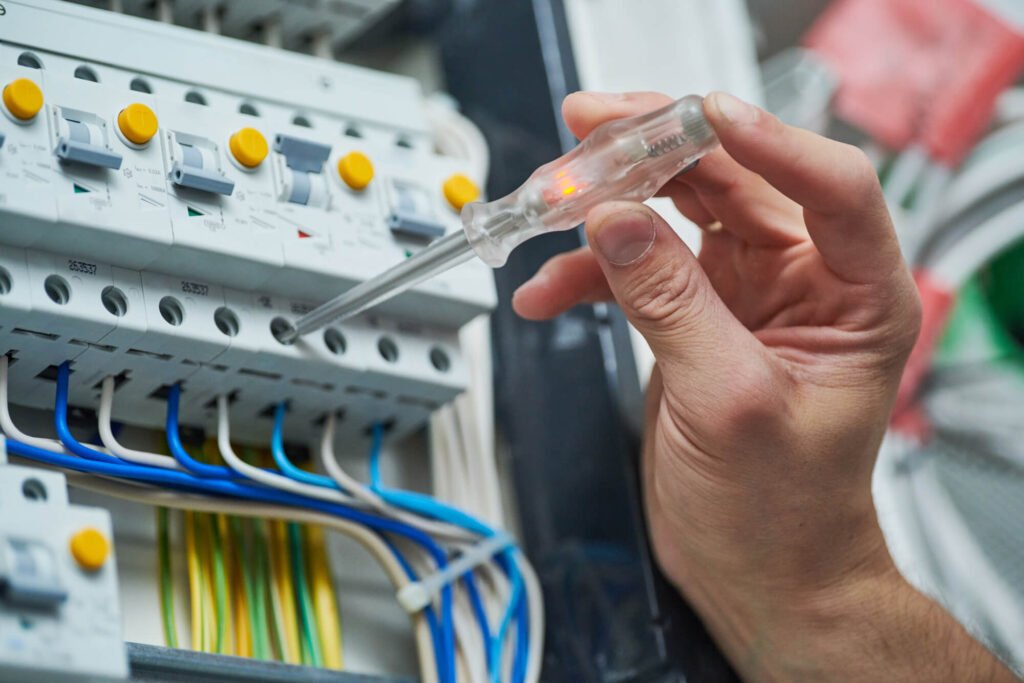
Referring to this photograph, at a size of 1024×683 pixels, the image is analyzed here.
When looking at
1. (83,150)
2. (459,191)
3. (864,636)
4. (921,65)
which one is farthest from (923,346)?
(83,150)

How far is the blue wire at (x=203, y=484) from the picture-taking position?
79cm

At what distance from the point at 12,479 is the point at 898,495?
129 centimetres

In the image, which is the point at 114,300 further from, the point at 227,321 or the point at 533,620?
the point at 533,620

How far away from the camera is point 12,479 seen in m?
0.66

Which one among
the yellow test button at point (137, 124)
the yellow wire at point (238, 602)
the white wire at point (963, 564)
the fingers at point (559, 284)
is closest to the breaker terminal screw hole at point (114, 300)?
the yellow test button at point (137, 124)

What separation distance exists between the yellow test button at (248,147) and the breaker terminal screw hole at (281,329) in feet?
0.40

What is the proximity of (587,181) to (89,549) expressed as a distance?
1.24 feet

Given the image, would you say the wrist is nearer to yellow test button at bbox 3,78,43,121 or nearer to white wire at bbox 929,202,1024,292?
yellow test button at bbox 3,78,43,121

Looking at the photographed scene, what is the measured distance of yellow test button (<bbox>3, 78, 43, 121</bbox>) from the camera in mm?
760

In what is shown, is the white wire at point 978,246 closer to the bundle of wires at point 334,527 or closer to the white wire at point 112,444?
the bundle of wires at point 334,527

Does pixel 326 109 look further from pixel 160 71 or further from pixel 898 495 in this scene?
pixel 898 495

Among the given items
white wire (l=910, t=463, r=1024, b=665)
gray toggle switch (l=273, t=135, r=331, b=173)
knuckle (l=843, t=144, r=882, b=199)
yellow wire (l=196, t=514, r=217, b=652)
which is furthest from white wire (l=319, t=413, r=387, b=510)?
white wire (l=910, t=463, r=1024, b=665)

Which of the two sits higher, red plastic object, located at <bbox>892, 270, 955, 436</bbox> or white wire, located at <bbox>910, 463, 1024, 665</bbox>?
red plastic object, located at <bbox>892, 270, 955, 436</bbox>

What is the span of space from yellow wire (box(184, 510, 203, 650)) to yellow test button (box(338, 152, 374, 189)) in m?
0.30
